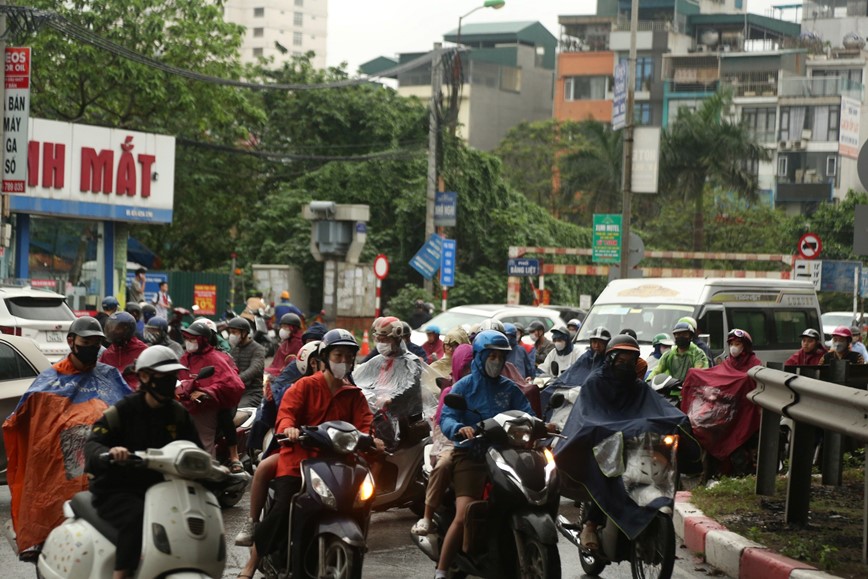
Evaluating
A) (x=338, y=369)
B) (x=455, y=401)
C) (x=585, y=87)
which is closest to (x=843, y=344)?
(x=455, y=401)

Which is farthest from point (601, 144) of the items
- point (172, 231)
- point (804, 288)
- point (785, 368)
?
point (785, 368)

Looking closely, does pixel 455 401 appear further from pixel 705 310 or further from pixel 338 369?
pixel 705 310

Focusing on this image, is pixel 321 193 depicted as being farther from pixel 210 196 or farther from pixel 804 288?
pixel 804 288

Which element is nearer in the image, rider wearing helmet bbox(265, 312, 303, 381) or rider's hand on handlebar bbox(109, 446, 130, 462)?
rider's hand on handlebar bbox(109, 446, 130, 462)

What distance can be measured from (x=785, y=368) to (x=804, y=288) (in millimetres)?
9661

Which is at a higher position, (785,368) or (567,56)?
(567,56)

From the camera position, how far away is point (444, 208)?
31375 mm

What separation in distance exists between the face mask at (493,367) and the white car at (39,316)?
430 inches

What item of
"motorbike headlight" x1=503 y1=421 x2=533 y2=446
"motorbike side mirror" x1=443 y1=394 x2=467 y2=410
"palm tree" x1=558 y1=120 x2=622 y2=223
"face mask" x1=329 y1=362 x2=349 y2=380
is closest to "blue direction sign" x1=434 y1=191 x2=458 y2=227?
"palm tree" x1=558 y1=120 x2=622 y2=223

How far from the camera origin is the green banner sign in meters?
29.2

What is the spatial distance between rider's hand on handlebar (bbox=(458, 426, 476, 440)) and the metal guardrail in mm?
2371

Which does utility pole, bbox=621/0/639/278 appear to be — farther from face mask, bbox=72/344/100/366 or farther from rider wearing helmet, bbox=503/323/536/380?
face mask, bbox=72/344/100/366

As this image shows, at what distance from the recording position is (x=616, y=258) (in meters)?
29.4

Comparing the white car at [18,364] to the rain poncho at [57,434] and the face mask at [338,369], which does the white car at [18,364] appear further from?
the face mask at [338,369]
